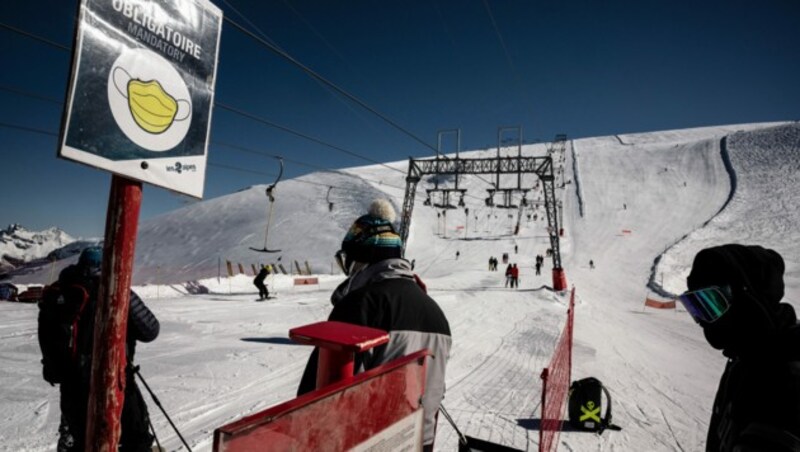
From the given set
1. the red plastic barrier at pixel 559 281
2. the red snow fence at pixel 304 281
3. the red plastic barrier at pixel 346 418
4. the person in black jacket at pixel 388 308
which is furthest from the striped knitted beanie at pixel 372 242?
the red snow fence at pixel 304 281

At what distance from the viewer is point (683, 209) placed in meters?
49.7

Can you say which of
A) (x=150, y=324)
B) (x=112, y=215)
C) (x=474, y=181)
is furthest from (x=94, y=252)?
(x=474, y=181)

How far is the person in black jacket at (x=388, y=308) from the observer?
67.9 inches

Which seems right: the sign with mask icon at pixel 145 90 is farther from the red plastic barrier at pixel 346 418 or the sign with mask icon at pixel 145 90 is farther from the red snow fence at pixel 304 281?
the red snow fence at pixel 304 281

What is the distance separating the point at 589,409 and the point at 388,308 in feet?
15.3

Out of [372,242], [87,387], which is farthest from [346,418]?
[87,387]

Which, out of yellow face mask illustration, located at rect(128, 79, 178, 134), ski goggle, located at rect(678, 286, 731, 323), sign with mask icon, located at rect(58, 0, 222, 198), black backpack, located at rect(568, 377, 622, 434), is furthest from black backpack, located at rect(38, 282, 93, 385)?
black backpack, located at rect(568, 377, 622, 434)

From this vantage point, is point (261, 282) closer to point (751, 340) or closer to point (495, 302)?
point (495, 302)

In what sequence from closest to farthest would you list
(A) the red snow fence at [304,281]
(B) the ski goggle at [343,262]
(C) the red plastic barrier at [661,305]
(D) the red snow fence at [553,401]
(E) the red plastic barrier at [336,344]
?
(E) the red plastic barrier at [336,344] < (B) the ski goggle at [343,262] < (D) the red snow fence at [553,401] < (C) the red plastic barrier at [661,305] < (A) the red snow fence at [304,281]

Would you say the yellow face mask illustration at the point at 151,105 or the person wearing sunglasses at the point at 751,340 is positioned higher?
the yellow face mask illustration at the point at 151,105

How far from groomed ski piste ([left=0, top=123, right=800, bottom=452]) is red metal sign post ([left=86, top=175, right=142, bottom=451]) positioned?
284cm

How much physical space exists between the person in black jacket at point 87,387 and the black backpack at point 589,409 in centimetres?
478

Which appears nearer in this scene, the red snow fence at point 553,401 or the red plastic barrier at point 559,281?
the red snow fence at point 553,401

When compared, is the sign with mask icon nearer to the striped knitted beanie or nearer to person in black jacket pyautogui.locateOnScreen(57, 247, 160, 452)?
the striped knitted beanie
